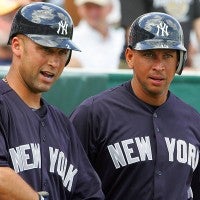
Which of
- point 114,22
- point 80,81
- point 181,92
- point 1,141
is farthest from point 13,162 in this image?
point 114,22

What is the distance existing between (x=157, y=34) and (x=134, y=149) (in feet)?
2.30

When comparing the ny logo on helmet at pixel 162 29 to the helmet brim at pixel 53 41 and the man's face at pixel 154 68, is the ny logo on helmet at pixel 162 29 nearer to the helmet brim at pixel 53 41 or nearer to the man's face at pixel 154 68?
the man's face at pixel 154 68

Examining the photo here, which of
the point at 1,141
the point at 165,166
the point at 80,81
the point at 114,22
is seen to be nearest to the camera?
the point at 1,141

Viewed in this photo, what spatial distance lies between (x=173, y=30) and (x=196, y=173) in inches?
35.8

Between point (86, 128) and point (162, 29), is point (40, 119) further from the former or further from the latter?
point (162, 29)

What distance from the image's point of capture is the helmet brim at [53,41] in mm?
4512

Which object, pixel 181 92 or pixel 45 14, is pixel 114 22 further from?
pixel 45 14

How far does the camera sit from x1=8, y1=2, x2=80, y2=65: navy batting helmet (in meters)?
4.54

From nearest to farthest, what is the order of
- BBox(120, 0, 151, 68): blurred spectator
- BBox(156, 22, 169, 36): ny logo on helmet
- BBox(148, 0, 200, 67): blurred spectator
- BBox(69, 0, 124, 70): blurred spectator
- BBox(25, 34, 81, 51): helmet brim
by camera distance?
BBox(25, 34, 81, 51): helmet brim
BBox(156, 22, 169, 36): ny logo on helmet
BBox(120, 0, 151, 68): blurred spectator
BBox(148, 0, 200, 67): blurred spectator
BBox(69, 0, 124, 70): blurred spectator

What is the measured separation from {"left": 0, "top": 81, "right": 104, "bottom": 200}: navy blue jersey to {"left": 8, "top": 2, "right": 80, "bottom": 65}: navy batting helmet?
0.30 metres

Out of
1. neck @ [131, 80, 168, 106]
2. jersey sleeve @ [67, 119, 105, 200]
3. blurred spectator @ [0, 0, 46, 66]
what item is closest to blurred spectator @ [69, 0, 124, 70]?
blurred spectator @ [0, 0, 46, 66]

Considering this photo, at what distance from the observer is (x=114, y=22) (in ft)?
31.0

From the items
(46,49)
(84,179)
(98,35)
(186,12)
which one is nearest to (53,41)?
(46,49)

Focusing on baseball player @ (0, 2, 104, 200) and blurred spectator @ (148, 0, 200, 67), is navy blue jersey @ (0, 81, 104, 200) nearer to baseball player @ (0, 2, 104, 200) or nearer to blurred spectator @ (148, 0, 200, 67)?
baseball player @ (0, 2, 104, 200)
